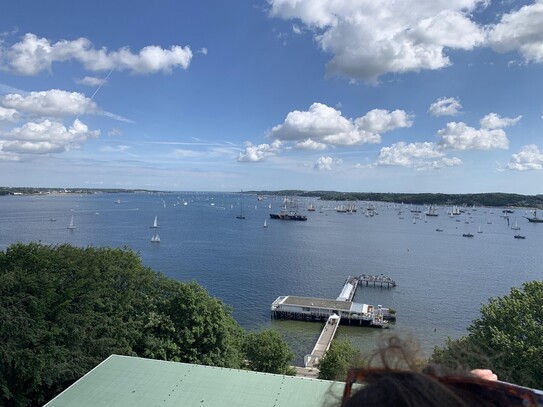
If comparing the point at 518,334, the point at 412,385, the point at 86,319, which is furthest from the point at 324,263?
the point at 412,385

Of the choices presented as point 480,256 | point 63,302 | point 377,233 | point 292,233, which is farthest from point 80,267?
point 377,233

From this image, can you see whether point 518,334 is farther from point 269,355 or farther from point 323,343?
point 323,343

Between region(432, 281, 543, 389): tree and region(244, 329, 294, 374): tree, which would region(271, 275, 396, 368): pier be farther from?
region(432, 281, 543, 389): tree

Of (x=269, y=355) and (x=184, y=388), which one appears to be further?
(x=269, y=355)

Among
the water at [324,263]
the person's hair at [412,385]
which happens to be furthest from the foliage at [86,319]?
the person's hair at [412,385]

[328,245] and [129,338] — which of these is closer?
[129,338]

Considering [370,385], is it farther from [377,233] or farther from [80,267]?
[377,233]

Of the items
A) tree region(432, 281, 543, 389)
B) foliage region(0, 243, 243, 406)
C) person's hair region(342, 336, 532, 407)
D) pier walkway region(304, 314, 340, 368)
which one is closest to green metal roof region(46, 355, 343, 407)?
foliage region(0, 243, 243, 406)

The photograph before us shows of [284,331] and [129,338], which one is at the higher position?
[129,338]
